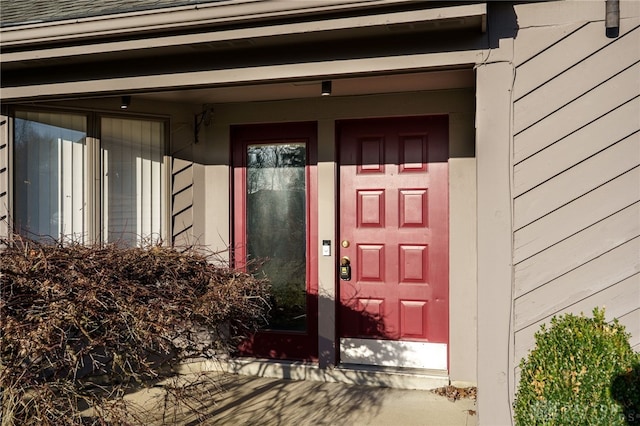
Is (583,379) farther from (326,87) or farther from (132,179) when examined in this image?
(132,179)

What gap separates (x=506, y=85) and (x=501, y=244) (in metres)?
0.95

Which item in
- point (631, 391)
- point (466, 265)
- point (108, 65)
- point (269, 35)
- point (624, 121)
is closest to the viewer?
point (631, 391)

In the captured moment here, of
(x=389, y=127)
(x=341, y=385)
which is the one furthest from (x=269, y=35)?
(x=341, y=385)

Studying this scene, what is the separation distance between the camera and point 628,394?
2576 millimetres

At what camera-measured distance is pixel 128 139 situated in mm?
5059

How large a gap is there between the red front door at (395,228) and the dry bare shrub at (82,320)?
188cm

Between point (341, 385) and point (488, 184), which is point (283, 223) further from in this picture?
point (488, 184)

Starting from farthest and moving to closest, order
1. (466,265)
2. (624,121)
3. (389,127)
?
1. (389,127)
2. (466,265)
3. (624,121)

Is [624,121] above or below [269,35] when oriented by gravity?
below

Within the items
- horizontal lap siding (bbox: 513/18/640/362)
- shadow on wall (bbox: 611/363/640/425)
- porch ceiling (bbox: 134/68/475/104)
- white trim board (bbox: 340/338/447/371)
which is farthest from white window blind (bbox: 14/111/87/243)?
shadow on wall (bbox: 611/363/640/425)

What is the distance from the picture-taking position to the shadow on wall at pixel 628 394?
256cm

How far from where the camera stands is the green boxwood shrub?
8.44ft

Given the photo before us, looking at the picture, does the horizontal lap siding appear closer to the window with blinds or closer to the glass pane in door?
the glass pane in door

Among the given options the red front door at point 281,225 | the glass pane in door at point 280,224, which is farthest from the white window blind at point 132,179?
the glass pane in door at point 280,224
